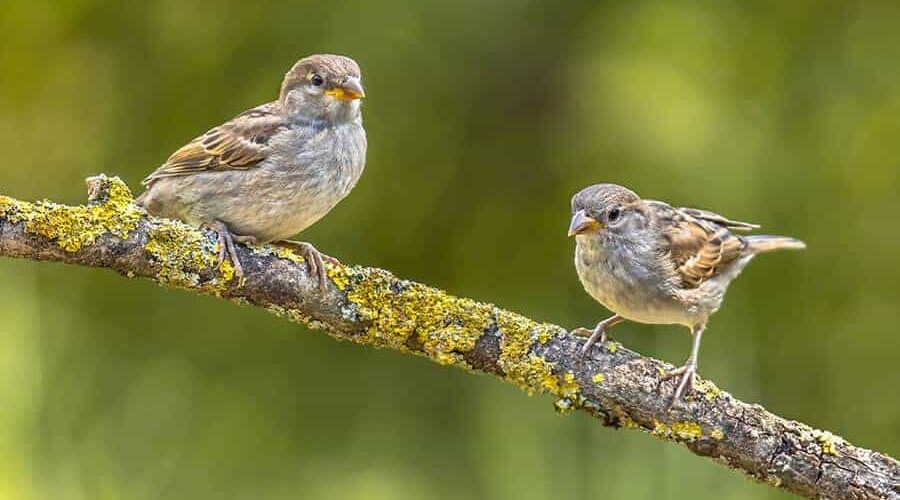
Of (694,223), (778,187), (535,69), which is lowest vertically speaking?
(694,223)

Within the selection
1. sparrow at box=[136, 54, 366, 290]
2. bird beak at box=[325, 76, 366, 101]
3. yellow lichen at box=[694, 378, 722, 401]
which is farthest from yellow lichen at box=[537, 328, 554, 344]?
bird beak at box=[325, 76, 366, 101]

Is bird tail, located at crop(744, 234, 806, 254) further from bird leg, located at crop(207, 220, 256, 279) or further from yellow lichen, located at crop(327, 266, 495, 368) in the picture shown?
bird leg, located at crop(207, 220, 256, 279)

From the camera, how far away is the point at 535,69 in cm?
379

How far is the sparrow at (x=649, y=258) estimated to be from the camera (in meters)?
3.11

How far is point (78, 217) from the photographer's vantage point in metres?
2.44

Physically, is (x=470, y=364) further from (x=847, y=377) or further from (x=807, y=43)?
(x=807, y=43)

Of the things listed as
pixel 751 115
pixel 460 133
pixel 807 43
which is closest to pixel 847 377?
pixel 751 115

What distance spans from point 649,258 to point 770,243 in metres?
0.51

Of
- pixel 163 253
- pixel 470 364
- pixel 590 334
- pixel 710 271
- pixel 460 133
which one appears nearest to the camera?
pixel 163 253

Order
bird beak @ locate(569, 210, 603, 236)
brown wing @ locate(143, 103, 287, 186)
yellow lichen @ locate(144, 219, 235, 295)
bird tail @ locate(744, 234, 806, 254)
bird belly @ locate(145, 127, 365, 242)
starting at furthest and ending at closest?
bird tail @ locate(744, 234, 806, 254), brown wing @ locate(143, 103, 287, 186), bird belly @ locate(145, 127, 365, 242), bird beak @ locate(569, 210, 603, 236), yellow lichen @ locate(144, 219, 235, 295)

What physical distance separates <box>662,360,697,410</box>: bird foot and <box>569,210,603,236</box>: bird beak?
0.44m

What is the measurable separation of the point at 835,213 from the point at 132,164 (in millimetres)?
2069

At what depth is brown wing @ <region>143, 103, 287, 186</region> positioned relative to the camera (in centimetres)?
329

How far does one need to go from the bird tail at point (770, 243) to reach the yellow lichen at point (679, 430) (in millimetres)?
1004
